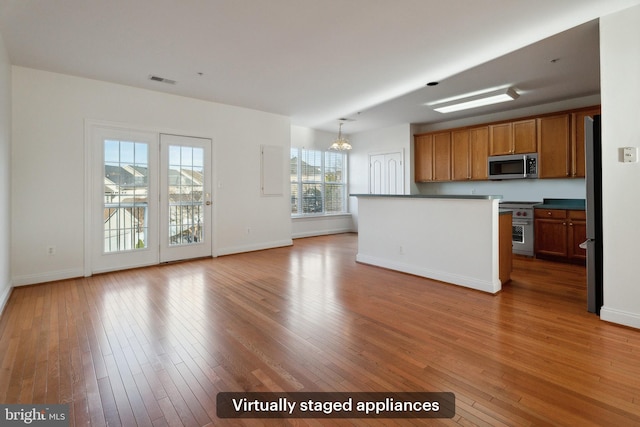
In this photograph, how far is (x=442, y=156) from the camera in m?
6.76

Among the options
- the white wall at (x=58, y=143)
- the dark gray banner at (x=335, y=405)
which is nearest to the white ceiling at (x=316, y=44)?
the white wall at (x=58, y=143)

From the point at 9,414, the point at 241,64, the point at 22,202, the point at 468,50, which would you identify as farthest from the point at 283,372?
the point at 22,202

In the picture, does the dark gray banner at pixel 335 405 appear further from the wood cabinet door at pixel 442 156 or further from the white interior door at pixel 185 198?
the wood cabinet door at pixel 442 156

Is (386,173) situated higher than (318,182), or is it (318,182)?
(386,173)

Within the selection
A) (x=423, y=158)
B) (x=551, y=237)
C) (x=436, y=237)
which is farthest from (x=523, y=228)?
(x=423, y=158)

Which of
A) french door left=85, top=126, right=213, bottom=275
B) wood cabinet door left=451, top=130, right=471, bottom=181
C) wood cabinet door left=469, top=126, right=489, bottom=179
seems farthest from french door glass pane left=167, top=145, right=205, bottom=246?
wood cabinet door left=469, top=126, right=489, bottom=179

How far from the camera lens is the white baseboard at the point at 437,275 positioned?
3.52 meters

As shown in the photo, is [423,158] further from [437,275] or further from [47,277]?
[47,277]

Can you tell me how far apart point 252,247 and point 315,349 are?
4138 mm

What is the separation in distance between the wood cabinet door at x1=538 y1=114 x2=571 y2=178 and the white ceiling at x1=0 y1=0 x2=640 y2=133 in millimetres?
451

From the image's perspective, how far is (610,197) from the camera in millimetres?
2676

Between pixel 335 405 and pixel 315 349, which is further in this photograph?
pixel 315 349

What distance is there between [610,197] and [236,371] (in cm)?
333

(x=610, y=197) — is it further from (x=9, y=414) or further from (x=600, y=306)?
(x=9, y=414)
